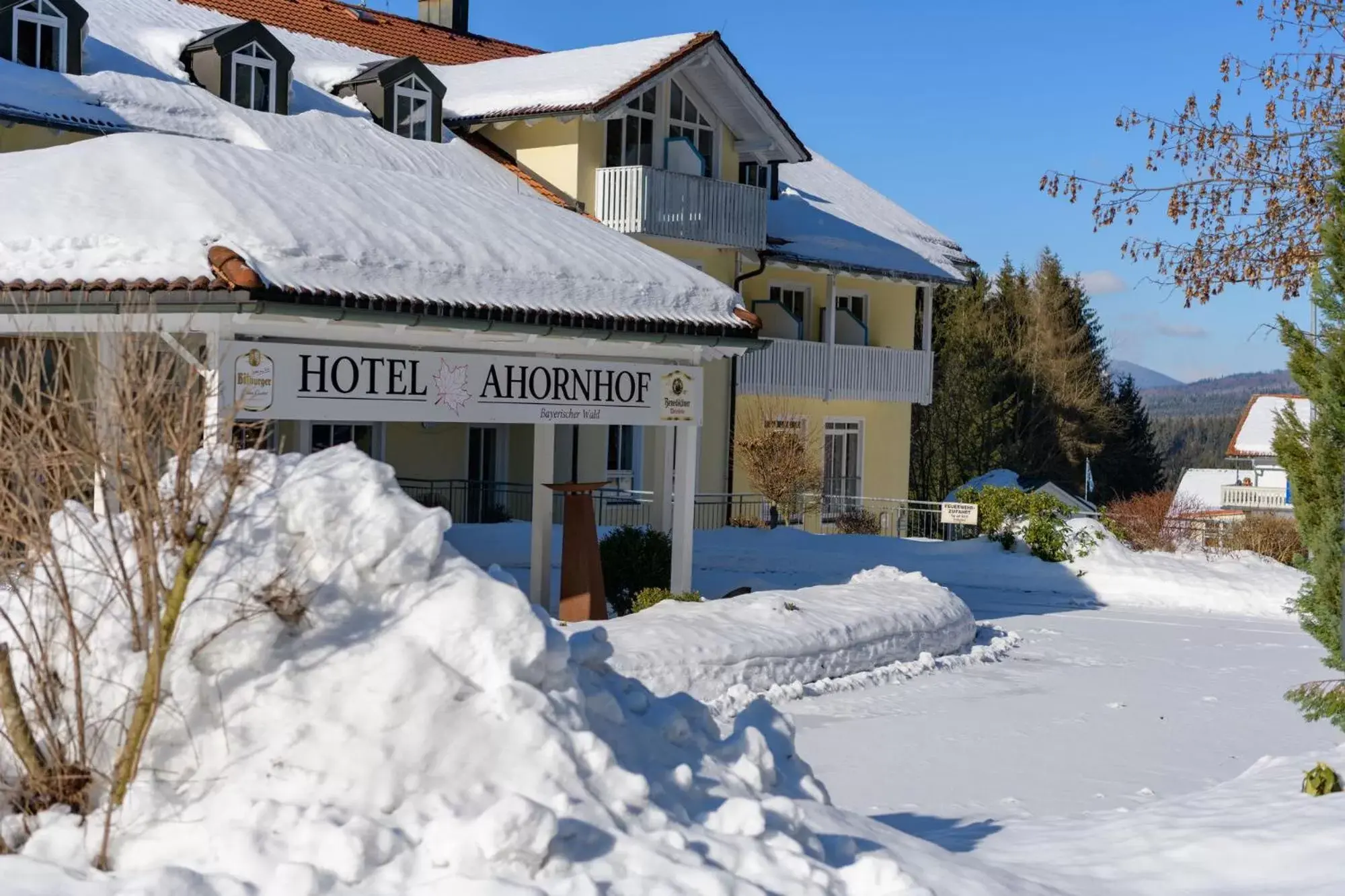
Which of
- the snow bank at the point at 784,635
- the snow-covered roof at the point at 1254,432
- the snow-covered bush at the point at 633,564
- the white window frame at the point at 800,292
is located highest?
the white window frame at the point at 800,292

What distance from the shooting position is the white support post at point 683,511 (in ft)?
51.9

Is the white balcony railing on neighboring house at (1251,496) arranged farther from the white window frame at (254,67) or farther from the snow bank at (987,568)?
the white window frame at (254,67)

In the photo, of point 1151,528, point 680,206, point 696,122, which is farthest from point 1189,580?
point 696,122

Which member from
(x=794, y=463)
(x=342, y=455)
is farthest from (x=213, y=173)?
(x=794, y=463)

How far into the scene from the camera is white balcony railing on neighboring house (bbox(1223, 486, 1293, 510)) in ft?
165

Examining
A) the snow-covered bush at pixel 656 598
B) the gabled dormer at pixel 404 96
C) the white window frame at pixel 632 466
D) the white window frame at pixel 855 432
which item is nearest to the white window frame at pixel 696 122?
the gabled dormer at pixel 404 96

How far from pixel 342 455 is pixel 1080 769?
622 cm

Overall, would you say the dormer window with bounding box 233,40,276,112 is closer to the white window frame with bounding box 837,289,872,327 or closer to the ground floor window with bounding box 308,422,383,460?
the ground floor window with bounding box 308,422,383,460

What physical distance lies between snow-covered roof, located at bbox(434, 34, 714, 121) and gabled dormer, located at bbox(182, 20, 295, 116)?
351cm

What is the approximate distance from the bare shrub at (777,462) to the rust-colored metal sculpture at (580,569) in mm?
13391

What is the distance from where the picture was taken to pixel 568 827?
5969 mm

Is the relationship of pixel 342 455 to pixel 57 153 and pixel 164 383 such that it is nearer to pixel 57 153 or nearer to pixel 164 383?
pixel 164 383

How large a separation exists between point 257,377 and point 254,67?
13.2 m

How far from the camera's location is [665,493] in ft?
56.0
